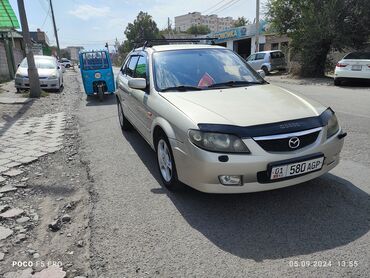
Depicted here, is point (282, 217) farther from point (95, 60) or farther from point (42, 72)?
point (42, 72)

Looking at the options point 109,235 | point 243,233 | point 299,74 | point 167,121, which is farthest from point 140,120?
point 299,74

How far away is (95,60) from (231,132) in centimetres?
1073

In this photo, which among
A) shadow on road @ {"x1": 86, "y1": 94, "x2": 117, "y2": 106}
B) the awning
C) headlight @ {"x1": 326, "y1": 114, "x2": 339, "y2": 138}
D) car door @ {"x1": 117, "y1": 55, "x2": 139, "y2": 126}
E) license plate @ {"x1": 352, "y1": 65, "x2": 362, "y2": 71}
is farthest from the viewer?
the awning

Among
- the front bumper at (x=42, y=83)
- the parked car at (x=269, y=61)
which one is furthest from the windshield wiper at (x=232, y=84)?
the parked car at (x=269, y=61)

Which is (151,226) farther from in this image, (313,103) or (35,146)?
(35,146)

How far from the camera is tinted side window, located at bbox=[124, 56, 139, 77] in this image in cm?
593

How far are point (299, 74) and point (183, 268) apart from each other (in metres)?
20.6

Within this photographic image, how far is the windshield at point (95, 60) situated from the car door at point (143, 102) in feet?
24.8

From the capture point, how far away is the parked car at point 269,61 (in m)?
23.7

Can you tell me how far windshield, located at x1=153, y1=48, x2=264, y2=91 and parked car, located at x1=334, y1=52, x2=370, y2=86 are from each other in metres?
10.9

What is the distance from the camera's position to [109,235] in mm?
3188

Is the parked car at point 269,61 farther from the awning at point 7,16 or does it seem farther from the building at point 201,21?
the building at point 201,21

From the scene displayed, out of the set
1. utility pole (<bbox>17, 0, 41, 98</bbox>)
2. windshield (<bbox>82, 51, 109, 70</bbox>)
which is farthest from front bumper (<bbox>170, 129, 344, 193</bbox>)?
utility pole (<bbox>17, 0, 41, 98</bbox>)

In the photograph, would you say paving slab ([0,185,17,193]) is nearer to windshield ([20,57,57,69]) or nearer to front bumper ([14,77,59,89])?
front bumper ([14,77,59,89])
